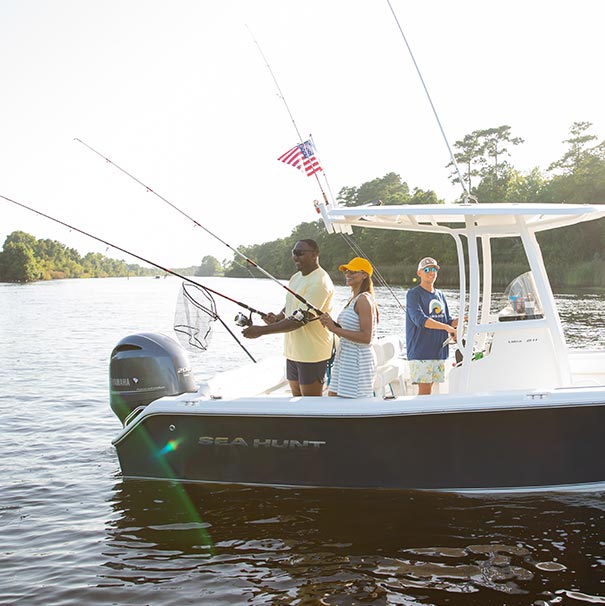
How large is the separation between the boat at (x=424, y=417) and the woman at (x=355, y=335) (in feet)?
0.64

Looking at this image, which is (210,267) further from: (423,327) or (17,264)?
(423,327)

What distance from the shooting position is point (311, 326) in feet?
18.4

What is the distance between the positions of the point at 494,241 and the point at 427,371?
4.51ft

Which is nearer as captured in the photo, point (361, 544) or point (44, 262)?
point (361, 544)

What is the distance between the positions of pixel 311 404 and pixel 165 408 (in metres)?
1.19

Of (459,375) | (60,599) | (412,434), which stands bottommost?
(60,599)

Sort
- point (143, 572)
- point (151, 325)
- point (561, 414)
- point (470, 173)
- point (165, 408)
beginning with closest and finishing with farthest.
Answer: point (143, 572) < point (561, 414) < point (165, 408) < point (151, 325) < point (470, 173)

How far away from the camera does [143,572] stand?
→ 15.6ft

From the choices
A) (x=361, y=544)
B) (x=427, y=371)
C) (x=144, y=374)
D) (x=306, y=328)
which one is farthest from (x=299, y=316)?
(x=361, y=544)

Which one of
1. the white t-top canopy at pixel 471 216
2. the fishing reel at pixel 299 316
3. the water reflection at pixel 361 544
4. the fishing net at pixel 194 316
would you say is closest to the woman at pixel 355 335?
the fishing reel at pixel 299 316

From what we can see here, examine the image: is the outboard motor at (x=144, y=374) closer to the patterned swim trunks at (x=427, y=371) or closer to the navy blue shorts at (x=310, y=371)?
the navy blue shorts at (x=310, y=371)

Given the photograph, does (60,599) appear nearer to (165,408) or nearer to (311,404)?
(165,408)

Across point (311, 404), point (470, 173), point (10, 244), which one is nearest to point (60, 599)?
point (311, 404)

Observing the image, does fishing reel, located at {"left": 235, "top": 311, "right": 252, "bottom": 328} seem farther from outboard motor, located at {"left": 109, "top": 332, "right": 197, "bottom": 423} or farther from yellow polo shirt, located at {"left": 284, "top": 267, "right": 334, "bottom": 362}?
outboard motor, located at {"left": 109, "top": 332, "right": 197, "bottom": 423}
